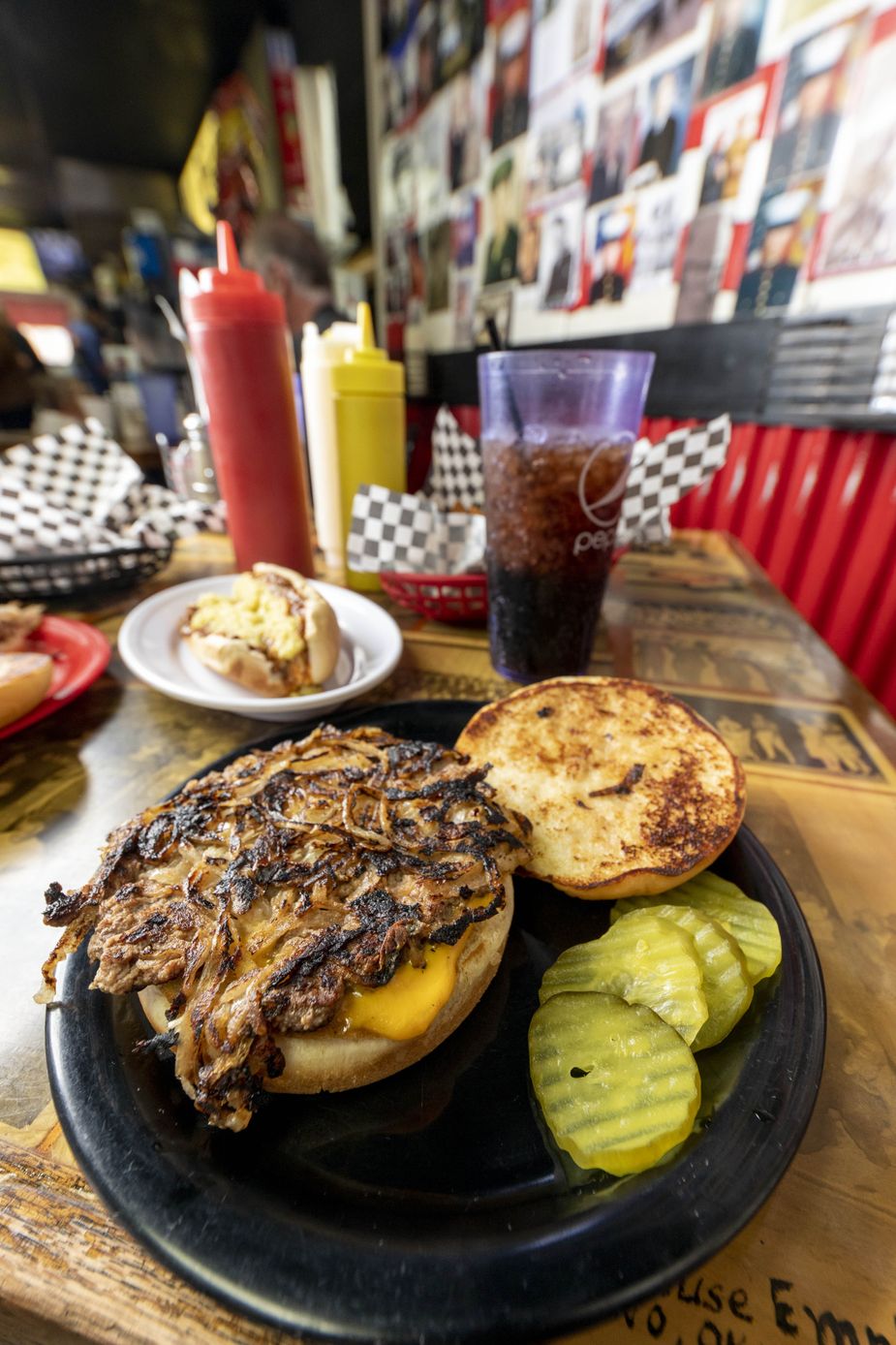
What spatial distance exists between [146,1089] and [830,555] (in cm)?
336

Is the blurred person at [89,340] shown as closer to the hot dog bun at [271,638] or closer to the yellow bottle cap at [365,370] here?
the yellow bottle cap at [365,370]

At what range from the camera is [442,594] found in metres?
1.59

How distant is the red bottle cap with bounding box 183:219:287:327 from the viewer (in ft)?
5.34

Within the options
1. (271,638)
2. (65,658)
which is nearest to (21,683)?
(65,658)

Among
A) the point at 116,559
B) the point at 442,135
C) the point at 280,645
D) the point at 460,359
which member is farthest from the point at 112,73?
the point at 280,645

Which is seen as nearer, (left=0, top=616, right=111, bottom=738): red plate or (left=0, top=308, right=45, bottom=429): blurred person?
(left=0, top=616, right=111, bottom=738): red plate

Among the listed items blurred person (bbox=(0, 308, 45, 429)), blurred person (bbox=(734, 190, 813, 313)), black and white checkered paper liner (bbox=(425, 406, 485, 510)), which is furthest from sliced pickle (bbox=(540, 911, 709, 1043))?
blurred person (bbox=(0, 308, 45, 429))

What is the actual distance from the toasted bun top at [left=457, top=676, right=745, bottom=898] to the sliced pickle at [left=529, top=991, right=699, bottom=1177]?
0.67ft

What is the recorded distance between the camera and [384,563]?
1.72 meters

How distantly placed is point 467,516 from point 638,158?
301cm

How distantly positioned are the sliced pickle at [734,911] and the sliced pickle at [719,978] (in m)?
0.02

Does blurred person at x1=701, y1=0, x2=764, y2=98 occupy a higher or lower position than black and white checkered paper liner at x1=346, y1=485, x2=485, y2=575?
higher

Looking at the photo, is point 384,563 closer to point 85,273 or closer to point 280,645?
point 280,645

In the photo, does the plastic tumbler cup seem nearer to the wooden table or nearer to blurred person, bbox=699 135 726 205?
the wooden table
